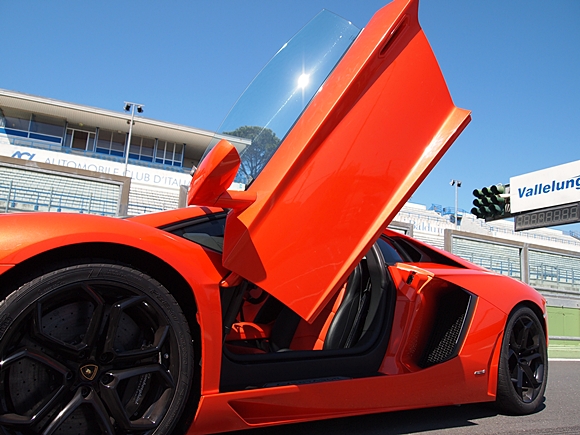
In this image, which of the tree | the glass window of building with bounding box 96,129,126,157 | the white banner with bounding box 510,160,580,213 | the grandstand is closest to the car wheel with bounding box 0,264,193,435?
the tree

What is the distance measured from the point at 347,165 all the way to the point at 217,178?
695 millimetres

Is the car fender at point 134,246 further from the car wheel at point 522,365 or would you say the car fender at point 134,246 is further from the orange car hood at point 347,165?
the car wheel at point 522,365

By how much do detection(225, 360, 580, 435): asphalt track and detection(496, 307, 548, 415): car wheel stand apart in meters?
0.09

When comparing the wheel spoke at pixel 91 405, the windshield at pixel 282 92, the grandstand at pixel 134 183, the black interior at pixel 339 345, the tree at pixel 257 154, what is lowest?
the wheel spoke at pixel 91 405

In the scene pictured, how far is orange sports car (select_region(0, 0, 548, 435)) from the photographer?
1.78 meters

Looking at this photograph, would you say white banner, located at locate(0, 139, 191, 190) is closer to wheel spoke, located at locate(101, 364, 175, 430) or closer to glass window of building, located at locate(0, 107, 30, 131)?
glass window of building, located at locate(0, 107, 30, 131)

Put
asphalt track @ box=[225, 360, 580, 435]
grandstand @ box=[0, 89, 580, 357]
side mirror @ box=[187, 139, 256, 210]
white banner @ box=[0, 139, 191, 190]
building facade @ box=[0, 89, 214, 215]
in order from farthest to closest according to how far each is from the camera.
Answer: building facade @ box=[0, 89, 214, 215] → white banner @ box=[0, 139, 191, 190] → grandstand @ box=[0, 89, 580, 357] → asphalt track @ box=[225, 360, 580, 435] → side mirror @ box=[187, 139, 256, 210]

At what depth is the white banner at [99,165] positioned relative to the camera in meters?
30.6

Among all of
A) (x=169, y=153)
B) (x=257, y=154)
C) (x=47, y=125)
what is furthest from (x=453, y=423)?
(x=47, y=125)

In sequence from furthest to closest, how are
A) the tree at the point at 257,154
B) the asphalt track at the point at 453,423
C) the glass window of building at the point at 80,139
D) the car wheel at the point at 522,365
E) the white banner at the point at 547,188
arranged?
the glass window of building at the point at 80,139, the white banner at the point at 547,188, the car wheel at the point at 522,365, the asphalt track at the point at 453,423, the tree at the point at 257,154

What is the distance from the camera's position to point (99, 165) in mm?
32156

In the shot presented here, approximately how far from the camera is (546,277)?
13.2 m

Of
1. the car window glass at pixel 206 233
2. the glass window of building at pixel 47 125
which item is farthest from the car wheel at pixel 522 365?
the glass window of building at pixel 47 125

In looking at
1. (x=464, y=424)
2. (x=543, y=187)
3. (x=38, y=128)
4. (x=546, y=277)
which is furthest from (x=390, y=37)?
(x=38, y=128)
